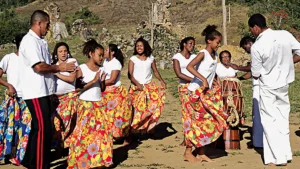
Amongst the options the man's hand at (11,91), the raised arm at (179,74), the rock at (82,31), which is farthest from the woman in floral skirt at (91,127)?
the rock at (82,31)

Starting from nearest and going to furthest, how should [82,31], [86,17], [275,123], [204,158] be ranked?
[275,123]
[204,158]
[82,31]
[86,17]

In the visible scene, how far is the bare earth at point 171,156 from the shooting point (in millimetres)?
6553

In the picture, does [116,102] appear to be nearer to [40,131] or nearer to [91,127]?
[91,127]

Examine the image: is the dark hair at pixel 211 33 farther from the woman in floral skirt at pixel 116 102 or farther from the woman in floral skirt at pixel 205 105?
the woman in floral skirt at pixel 116 102

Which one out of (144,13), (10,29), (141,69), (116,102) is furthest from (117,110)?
(144,13)

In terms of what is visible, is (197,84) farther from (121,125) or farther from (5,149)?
(5,149)

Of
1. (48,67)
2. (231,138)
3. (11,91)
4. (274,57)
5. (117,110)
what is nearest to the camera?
(48,67)

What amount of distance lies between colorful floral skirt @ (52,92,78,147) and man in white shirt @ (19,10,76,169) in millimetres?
1142

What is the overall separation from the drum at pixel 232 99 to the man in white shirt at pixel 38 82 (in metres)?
2.85

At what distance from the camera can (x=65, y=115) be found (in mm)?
6777

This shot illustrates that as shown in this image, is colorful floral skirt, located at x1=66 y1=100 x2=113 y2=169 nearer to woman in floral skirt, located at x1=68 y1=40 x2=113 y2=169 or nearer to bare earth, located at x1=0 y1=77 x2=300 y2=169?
woman in floral skirt, located at x1=68 y1=40 x2=113 y2=169

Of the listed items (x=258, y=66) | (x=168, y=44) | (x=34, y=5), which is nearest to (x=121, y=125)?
(x=258, y=66)

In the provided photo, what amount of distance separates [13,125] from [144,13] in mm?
46302

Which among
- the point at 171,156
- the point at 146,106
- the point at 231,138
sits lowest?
the point at 171,156
